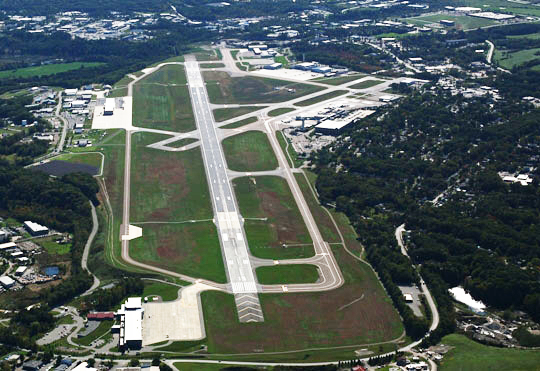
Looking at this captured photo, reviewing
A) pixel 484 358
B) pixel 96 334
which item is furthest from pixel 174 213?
pixel 484 358

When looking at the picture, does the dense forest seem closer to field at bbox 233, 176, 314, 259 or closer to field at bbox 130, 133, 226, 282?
field at bbox 233, 176, 314, 259

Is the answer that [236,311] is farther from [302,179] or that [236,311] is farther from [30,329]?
[302,179]

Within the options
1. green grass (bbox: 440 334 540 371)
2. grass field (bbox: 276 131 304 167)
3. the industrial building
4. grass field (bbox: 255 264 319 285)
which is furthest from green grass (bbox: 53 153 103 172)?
green grass (bbox: 440 334 540 371)

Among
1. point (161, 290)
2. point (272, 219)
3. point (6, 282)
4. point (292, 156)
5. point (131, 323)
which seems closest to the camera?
point (131, 323)

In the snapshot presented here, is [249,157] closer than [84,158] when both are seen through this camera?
No

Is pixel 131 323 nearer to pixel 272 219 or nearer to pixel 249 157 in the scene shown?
pixel 272 219

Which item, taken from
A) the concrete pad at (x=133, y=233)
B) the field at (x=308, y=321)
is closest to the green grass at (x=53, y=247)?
the concrete pad at (x=133, y=233)

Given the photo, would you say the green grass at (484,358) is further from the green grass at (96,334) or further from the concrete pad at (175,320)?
the green grass at (96,334)
